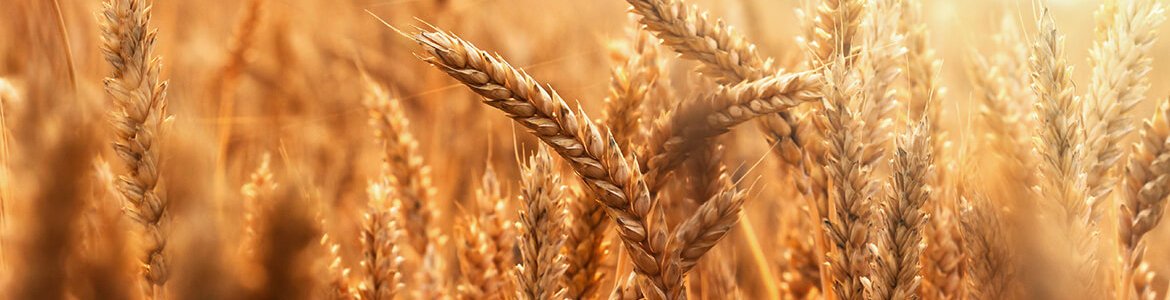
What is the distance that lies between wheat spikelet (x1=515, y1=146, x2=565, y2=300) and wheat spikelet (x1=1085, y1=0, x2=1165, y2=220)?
42 cm

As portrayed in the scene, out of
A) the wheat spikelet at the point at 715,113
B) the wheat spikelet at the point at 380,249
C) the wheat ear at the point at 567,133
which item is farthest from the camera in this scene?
the wheat spikelet at the point at 380,249

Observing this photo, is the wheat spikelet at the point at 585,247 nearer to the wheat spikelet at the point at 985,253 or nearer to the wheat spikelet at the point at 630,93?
the wheat spikelet at the point at 630,93

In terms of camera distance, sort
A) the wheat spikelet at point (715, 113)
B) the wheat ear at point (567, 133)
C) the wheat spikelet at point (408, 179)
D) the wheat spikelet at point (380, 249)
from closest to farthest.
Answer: the wheat ear at point (567, 133) → the wheat spikelet at point (715, 113) → the wheat spikelet at point (380, 249) → the wheat spikelet at point (408, 179)

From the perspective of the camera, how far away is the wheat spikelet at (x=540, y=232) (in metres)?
0.55

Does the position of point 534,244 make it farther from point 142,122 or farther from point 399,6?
point 399,6

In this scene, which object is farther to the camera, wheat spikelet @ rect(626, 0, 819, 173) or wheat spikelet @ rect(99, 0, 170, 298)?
wheat spikelet @ rect(626, 0, 819, 173)

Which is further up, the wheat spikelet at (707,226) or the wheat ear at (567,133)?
the wheat ear at (567,133)

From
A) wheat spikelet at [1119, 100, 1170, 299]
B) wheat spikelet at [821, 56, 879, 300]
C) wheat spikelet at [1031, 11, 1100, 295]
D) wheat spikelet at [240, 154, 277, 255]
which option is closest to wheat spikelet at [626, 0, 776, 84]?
wheat spikelet at [821, 56, 879, 300]

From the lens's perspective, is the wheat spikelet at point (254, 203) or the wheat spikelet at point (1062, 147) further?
the wheat spikelet at point (254, 203)

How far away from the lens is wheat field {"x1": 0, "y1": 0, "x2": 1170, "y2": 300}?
1.83ft

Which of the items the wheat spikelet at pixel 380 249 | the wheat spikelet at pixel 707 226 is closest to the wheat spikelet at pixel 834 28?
the wheat spikelet at pixel 707 226

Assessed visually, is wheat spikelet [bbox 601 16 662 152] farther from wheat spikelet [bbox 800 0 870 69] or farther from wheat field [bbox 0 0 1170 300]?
wheat spikelet [bbox 800 0 870 69]

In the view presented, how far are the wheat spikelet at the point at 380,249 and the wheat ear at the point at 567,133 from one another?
0.85ft

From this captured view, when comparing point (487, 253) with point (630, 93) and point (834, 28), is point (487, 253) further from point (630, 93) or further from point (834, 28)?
point (834, 28)
